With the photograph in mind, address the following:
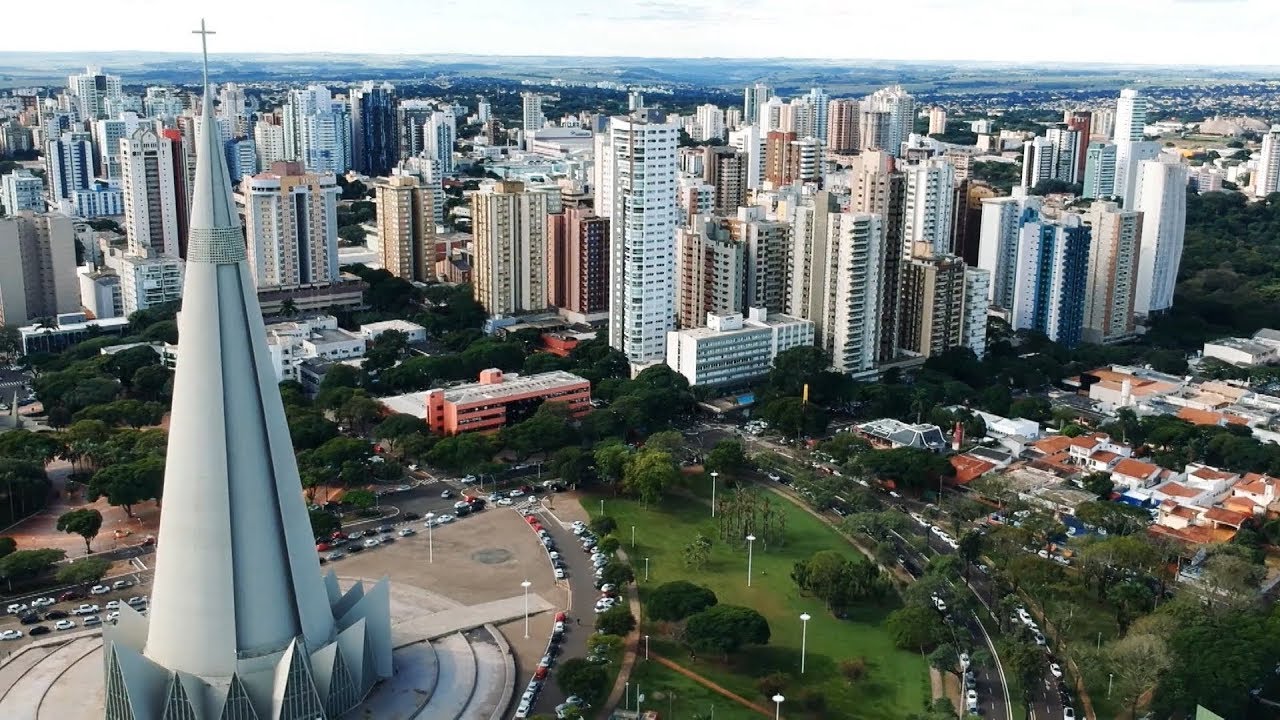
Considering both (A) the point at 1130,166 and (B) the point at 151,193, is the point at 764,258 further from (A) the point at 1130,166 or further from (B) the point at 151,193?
(A) the point at 1130,166

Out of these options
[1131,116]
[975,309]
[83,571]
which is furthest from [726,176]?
[83,571]

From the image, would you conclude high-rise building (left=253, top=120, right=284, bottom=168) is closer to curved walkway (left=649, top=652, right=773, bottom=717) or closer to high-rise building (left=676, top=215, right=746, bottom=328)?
high-rise building (left=676, top=215, right=746, bottom=328)

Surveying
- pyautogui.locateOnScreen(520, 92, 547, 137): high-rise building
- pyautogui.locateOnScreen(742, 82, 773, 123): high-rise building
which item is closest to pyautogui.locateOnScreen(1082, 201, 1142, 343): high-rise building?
pyautogui.locateOnScreen(742, 82, 773, 123): high-rise building

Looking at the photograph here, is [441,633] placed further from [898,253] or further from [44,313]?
[44,313]

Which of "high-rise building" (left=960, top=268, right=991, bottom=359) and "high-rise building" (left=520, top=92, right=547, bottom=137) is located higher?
"high-rise building" (left=520, top=92, right=547, bottom=137)

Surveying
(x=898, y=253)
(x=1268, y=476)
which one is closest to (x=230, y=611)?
(x=1268, y=476)

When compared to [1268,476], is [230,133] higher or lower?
higher
